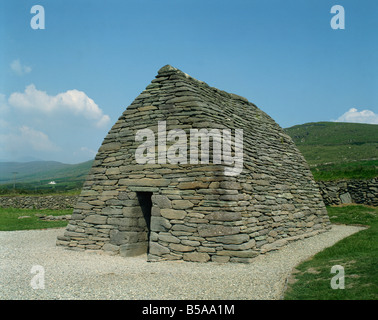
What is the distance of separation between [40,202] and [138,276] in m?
23.3

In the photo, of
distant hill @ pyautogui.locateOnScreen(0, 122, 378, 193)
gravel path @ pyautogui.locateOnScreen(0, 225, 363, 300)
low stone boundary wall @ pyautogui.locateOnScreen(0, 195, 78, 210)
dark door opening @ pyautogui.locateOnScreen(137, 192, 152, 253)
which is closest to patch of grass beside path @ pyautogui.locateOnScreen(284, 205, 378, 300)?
gravel path @ pyautogui.locateOnScreen(0, 225, 363, 300)

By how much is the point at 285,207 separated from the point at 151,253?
546cm

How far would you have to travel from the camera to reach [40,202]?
90.2ft

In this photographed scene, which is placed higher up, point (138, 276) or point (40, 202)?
point (40, 202)

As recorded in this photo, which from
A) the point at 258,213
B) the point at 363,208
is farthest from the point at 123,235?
the point at 363,208

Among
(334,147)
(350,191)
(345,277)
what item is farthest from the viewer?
(334,147)

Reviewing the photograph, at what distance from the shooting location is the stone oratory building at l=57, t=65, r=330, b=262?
877 cm

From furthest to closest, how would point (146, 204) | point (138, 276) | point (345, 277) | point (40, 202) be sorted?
point (40, 202), point (146, 204), point (138, 276), point (345, 277)

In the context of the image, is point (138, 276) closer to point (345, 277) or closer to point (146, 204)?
point (146, 204)

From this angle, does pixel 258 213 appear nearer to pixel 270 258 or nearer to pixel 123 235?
pixel 270 258

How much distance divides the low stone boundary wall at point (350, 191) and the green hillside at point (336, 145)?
4.57 metres

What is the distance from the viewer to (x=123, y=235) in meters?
9.80

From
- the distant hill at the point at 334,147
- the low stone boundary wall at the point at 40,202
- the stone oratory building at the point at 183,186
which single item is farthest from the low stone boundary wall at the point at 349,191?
the low stone boundary wall at the point at 40,202

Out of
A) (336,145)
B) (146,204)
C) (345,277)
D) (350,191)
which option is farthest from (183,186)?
(336,145)
